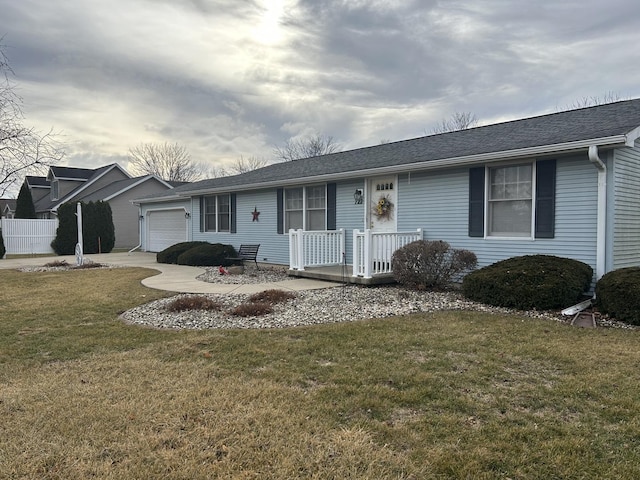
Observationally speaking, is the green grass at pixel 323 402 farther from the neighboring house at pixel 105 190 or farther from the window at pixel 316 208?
the neighboring house at pixel 105 190

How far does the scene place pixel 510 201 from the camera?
328 inches

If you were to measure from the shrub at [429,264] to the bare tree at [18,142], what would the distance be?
9.93 meters

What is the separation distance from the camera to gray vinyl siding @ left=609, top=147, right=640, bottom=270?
7242 millimetres

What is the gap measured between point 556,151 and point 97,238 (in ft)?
71.6

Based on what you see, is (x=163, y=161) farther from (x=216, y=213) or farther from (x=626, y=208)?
(x=626, y=208)

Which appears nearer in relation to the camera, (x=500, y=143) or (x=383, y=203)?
(x=500, y=143)

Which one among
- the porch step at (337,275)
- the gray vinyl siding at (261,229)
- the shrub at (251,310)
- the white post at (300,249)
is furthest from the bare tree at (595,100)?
the shrub at (251,310)

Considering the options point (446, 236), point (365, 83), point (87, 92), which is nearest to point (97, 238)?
point (87, 92)

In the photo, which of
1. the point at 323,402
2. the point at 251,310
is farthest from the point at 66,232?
the point at 323,402

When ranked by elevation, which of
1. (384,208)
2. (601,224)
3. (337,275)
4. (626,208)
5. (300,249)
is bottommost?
(337,275)

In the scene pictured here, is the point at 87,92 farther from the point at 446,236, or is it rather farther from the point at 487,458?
the point at 487,458

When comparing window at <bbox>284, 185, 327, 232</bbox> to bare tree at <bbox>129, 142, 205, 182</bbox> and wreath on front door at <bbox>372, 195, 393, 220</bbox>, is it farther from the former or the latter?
bare tree at <bbox>129, 142, 205, 182</bbox>

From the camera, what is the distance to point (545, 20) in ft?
35.6

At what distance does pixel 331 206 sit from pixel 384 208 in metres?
A: 1.66
